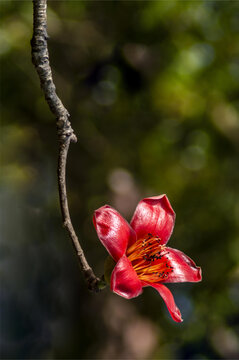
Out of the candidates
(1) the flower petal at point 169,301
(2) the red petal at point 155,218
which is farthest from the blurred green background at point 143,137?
(1) the flower petal at point 169,301

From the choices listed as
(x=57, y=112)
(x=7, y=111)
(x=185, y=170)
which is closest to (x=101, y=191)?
(x=185, y=170)

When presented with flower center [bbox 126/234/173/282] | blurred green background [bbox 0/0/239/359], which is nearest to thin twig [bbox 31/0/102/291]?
flower center [bbox 126/234/173/282]

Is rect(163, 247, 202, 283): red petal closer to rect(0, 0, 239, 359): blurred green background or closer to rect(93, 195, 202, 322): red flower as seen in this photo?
rect(93, 195, 202, 322): red flower

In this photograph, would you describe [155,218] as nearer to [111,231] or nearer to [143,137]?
[111,231]

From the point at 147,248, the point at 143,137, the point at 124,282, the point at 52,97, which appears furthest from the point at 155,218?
the point at 143,137

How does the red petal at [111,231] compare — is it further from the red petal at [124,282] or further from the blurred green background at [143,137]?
the blurred green background at [143,137]

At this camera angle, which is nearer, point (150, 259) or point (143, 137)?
point (150, 259)
